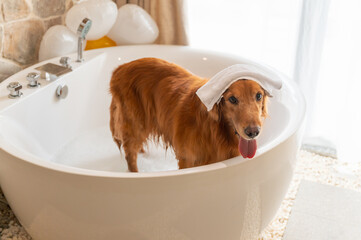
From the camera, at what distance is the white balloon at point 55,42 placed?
7.85 ft

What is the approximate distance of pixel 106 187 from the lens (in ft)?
4.23

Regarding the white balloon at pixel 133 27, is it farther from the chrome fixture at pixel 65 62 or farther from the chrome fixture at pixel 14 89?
the chrome fixture at pixel 14 89

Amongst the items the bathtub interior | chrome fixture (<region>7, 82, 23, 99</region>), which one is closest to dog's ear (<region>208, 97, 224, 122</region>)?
the bathtub interior

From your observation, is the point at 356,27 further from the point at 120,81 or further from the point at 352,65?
the point at 120,81

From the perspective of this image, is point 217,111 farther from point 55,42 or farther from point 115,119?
point 55,42

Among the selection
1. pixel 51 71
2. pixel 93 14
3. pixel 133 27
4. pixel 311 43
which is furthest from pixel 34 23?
pixel 311 43

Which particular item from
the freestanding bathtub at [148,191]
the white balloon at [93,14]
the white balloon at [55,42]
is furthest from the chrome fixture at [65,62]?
the freestanding bathtub at [148,191]

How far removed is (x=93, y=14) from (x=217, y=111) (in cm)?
131

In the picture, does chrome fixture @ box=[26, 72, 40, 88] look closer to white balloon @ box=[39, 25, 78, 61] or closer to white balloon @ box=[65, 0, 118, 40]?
white balloon @ box=[39, 25, 78, 61]

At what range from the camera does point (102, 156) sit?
95.9 inches

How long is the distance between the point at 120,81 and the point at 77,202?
77 cm

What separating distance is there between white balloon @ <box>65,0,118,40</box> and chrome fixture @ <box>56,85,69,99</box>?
420mm

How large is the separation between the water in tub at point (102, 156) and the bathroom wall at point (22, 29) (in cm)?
58

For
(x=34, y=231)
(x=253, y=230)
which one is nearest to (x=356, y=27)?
(x=253, y=230)
